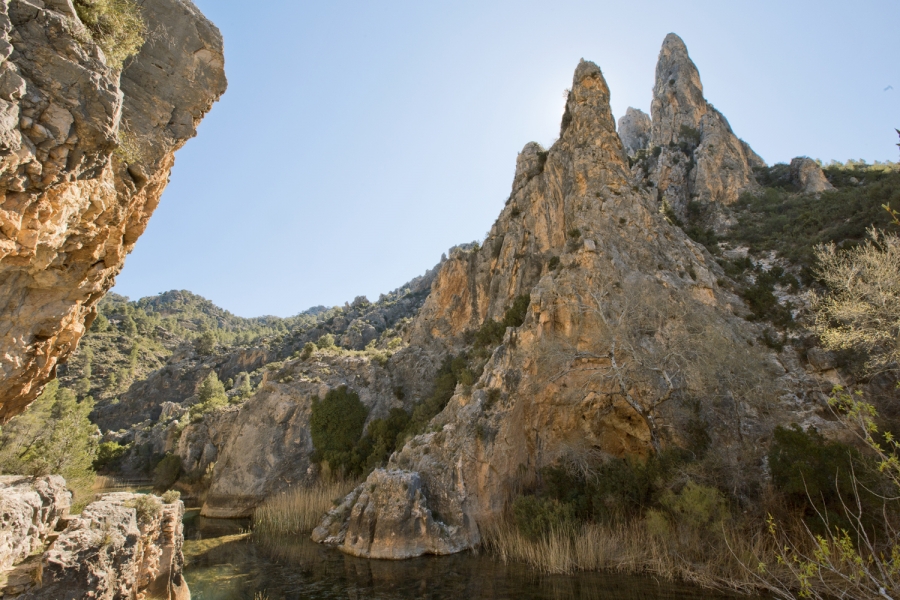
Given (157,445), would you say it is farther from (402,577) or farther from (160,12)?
(160,12)

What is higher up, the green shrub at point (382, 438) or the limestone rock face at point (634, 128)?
the limestone rock face at point (634, 128)

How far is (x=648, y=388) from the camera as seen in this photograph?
21750 mm

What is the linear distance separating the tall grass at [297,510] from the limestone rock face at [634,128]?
7945 cm

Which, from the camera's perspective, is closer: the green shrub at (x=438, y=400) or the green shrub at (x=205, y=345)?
the green shrub at (x=438, y=400)

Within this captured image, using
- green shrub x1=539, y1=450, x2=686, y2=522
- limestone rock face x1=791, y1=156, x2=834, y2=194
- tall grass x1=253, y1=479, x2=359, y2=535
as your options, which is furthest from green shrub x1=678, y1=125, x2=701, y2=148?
tall grass x1=253, y1=479, x2=359, y2=535

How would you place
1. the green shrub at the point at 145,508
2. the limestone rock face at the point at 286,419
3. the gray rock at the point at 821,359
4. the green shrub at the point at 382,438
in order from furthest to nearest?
the limestone rock face at the point at 286,419, the green shrub at the point at 382,438, the gray rock at the point at 821,359, the green shrub at the point at 145,508

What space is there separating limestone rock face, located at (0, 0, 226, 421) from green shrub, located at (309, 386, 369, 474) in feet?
76.4

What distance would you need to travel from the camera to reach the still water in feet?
43.8

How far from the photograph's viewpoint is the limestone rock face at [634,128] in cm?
8364

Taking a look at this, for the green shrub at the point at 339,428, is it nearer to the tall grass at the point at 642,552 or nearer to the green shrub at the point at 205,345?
the tall grass at the point at 642,552

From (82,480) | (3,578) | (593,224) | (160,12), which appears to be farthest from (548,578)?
(82,480)

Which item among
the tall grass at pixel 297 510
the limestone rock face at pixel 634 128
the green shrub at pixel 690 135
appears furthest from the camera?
the limestone rock face at pixel 634 128

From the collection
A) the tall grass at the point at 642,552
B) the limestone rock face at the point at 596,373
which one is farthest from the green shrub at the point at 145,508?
the tall grass at the point at 642,552

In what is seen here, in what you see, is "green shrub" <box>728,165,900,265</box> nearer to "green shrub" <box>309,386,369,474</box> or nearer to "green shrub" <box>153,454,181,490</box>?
"green shrub" <box>309,386,369,474</box>
